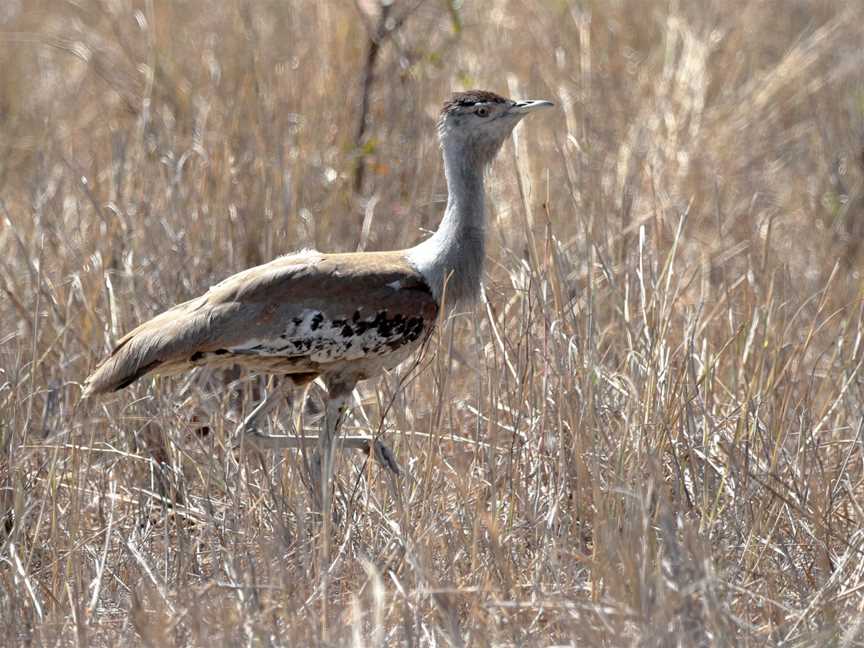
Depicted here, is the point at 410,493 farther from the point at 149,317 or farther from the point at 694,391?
the point at 149,317

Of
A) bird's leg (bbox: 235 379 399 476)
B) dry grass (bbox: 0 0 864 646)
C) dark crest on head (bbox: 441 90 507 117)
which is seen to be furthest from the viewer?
dark crest on head (bbox: 441 90 507 117)

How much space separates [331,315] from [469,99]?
0.73m

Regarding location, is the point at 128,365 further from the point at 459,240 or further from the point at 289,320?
the point at 459,240

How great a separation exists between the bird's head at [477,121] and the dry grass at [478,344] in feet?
0.83

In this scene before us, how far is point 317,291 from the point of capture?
11.2 feet

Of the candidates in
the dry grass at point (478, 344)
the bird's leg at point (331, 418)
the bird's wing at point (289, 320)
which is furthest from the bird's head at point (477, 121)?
the bird's leg at point (331, 418)

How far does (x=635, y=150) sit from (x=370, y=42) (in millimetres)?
1205

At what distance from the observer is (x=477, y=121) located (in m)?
3.63

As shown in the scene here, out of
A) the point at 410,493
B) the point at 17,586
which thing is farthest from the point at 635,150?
the point at 17,586

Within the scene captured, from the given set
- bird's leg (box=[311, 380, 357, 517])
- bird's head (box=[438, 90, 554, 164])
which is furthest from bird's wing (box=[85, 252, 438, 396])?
bird's head (box=[438, 90, 554, 164])

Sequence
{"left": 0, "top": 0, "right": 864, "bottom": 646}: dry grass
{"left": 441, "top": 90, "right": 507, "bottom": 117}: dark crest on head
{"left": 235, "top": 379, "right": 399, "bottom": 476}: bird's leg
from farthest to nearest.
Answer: {"left": 441, "top": 90, "right": 507, "bottom": 117}: dark crest on head → {"left": 235, "top": 379, "right": 399, "bottom": 476}: bird's leg → {"left": 0, "top": 0, "right": 864, "bottom": 646}: dry grass

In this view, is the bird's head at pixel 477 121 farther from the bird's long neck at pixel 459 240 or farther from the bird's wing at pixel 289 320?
the bird's wing at pixel 289 320

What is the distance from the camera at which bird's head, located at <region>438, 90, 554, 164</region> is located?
3.63m

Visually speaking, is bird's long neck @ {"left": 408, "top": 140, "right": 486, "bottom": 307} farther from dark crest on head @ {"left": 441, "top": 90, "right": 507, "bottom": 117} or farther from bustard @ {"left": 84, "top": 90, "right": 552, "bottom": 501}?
dark crest on head @ {"left": 441, "top": 90, "right": 507, "bottom": 117}
